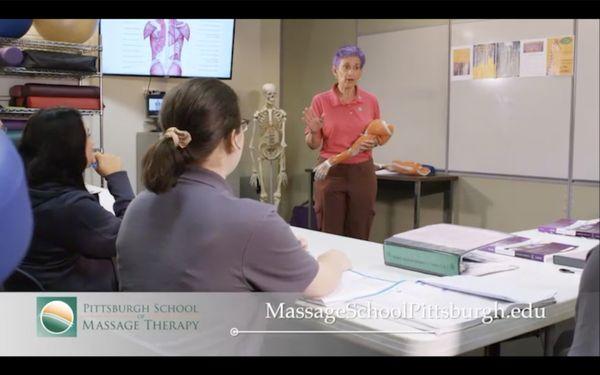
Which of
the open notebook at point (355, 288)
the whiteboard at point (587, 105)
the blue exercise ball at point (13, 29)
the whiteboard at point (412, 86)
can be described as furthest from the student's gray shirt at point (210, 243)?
the whiteboard at point (412, 86)

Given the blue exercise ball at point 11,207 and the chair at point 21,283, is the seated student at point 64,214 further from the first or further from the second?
the blue exercise ball at point 11,207

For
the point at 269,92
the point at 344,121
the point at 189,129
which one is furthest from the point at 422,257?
the point at 269,92

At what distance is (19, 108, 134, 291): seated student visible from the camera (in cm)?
159

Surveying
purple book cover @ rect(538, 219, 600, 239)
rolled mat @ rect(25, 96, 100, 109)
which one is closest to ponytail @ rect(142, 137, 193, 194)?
purple book cover @ rect(538, 219, 600, 239)

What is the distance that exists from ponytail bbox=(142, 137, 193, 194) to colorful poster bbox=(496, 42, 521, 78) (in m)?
2.97

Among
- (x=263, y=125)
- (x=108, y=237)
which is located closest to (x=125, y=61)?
(x=263, y=125)

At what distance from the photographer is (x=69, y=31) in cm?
332

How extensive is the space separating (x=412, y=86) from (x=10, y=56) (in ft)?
8.12

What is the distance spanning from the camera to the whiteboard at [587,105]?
131 inches

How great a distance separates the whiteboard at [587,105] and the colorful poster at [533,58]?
219 mm

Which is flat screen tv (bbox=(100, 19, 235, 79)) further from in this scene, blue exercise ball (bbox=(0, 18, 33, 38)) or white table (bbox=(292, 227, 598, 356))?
white table (bbox=(292, 227, 598, 356))
